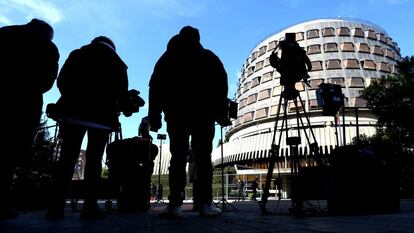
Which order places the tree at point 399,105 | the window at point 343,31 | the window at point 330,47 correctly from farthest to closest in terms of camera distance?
the window at point 343,31
the window at point 330,47
the tree at point 399,105

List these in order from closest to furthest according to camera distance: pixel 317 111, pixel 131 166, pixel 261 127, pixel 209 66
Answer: pixel 209 66, pixel 131 166, pixel 317 111, pixel 261 127

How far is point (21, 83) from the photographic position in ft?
11.1

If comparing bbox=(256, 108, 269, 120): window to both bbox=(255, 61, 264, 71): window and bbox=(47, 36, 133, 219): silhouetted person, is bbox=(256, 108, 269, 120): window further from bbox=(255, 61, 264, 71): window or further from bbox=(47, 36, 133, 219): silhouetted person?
bbox=(47, 36, 133, 219): silhouetted person

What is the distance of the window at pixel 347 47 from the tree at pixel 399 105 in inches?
1605

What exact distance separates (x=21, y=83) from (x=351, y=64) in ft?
219

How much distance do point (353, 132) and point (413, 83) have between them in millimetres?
25288

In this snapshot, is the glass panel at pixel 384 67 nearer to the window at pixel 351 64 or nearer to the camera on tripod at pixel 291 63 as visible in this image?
the window at pixel 351 64

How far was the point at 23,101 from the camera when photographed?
3348 mm

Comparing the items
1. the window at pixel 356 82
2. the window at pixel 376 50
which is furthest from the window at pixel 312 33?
the window at pixel 356 82

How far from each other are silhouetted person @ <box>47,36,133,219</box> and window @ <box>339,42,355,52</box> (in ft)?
223

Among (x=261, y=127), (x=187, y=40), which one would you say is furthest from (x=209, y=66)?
(x=261, y=127)

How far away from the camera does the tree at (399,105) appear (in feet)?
80.6

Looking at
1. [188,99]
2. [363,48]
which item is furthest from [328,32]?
[188,99]

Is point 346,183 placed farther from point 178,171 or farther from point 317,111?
point 317,111
